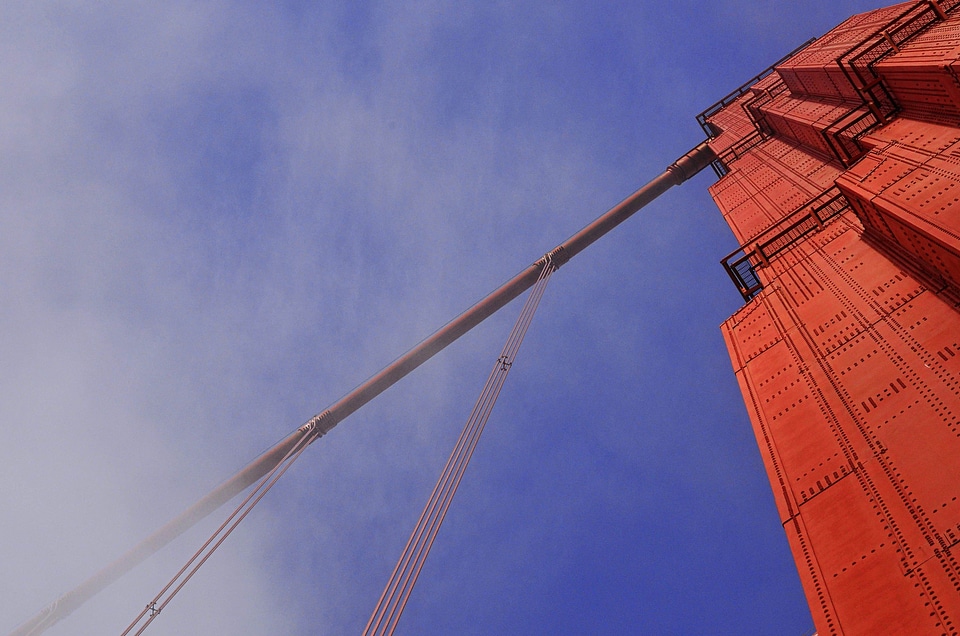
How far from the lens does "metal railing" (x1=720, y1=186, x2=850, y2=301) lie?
1379 centimetres

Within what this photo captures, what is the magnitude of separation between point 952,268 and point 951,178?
1.61 m

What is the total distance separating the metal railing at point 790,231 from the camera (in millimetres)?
13789

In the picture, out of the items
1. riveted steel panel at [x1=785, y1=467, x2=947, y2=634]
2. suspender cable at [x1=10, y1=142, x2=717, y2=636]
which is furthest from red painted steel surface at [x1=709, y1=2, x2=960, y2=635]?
suspender cable at [x1=10, y1=142, x2=717, y2=636]

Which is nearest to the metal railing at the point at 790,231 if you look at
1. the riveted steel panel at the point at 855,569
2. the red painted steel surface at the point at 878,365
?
the red painted steel surface at the point at 878,365

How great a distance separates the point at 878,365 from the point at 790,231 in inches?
287

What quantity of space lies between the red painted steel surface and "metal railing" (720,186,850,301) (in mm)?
117

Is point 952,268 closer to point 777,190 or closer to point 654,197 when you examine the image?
point 777,190

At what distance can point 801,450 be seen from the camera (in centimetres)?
848

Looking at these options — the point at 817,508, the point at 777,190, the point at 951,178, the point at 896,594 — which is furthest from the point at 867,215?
the point at 777,190

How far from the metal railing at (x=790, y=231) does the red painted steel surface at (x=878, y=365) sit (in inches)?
4.6

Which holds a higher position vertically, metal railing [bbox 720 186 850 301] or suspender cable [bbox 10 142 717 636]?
suspender cable [bbox 10 142 717 636]

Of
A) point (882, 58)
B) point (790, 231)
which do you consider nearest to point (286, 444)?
point (790, 231)

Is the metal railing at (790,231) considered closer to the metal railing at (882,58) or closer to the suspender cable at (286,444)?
the metal railing at (882,58)

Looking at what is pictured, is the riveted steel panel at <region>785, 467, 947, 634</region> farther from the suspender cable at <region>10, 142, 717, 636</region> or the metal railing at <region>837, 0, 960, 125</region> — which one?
the suspender cable at <region>10, 142, 717, 636</region>
